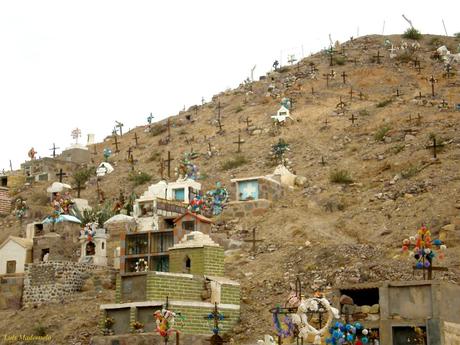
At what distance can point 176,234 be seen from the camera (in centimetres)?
3919

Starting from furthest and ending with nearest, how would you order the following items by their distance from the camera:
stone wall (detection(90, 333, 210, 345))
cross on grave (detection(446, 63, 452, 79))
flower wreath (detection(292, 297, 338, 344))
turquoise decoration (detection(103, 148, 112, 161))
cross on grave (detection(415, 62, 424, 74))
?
cross on grave (detection(415, 62, 424, 74))
cross on grave (detection(446, 63, 452, 79))
turquoise decoration (detection(103, 148, 112, 161))
stone wall (detection(90, 333, 210, 345))
flower wreath (detection(292, 297, 338, 344))

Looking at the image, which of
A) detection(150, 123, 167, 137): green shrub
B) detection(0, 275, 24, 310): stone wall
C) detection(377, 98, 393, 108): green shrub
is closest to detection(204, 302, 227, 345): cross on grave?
detection(0, 275, 24, 310): stone wall

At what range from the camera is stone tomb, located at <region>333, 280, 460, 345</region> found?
24344mm

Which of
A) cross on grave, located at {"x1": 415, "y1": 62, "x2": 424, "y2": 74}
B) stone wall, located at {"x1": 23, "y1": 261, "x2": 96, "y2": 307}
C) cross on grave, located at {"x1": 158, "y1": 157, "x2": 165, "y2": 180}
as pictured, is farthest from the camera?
cross on grave, located at {"x1": 415, "y1": 62, "x2": 424, "y2": 74}

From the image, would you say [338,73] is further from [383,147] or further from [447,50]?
[383,147]

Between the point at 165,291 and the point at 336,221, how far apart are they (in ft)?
39.5

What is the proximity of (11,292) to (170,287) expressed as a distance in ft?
33.1

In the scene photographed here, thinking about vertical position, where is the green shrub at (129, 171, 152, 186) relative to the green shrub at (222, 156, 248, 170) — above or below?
below

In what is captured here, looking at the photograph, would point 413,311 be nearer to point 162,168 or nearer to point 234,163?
point 234,163

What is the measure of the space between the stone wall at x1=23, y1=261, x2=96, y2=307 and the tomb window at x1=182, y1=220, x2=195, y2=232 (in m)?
5.30

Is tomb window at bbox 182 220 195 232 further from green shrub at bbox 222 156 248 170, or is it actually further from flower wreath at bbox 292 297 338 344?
green shrub at bbox 222 156 248 170

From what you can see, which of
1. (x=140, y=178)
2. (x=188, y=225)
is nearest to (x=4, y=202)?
(x=140, y=178)

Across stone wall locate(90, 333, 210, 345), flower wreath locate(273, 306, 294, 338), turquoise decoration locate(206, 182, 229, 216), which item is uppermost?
turquoise decoration locate(206, 182, 229, 216)

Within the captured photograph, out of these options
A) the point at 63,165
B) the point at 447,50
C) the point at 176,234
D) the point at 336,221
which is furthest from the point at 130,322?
the point at 447,50
